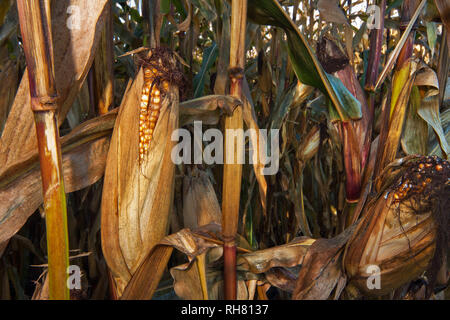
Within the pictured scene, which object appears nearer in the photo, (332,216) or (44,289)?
(44,289)

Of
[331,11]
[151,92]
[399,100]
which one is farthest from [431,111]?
[151,92]

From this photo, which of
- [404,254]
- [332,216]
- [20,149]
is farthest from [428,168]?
[332,216]

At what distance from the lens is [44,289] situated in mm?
781

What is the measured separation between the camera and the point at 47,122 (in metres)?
0.60

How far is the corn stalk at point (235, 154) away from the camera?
72cm

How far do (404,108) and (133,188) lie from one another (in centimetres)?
71

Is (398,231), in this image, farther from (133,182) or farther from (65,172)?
(65,172)

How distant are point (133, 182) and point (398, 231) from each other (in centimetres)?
57

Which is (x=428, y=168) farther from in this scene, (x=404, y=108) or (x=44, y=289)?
(x=44, y=289)

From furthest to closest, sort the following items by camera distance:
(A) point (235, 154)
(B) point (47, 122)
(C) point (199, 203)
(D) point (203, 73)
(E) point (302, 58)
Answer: (D) point (203, 73) < (C) point (199, 203) < (E) point (302, 58) < (A) point (235, 154) < (B) point (47, 122)

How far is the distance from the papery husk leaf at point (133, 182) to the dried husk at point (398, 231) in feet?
1.45

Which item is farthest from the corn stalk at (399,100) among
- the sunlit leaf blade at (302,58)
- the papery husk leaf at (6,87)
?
the papery husk leaf at (6,87)

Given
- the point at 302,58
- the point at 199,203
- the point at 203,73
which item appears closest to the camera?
the point at 302,58
